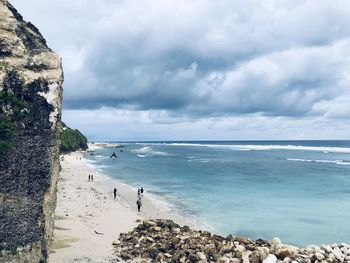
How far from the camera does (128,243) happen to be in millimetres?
24438

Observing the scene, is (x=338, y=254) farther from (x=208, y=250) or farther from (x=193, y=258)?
(x=193, y=258)

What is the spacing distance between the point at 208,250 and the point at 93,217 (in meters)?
15.1

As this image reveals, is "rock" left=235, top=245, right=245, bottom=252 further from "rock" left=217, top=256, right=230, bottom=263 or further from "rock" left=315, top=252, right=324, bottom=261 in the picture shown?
"rock" left=315, top=252, right=324, bottom=261

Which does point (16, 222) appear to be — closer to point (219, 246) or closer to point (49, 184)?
point (49, 184)

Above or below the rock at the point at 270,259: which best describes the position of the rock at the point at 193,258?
below

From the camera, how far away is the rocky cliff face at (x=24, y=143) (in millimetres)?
16656

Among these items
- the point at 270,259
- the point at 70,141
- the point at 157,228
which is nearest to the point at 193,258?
the point at 270,259

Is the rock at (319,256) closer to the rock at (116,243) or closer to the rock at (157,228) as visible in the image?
the rock at (157,228)

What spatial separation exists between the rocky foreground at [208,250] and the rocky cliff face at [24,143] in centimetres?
621

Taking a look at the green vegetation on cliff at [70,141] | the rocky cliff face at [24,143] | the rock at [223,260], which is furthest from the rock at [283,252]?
the green vegetation on cliff at [70,141]

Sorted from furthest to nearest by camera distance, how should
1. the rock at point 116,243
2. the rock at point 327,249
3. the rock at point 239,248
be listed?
the rock at point 116,243 → the rock at point 239,248 → the rock at point 327,249

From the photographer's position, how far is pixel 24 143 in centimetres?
1714

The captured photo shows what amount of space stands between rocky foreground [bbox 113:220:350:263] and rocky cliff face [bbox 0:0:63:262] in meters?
6.21

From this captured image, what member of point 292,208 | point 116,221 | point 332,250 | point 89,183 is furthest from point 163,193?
point 332,250
